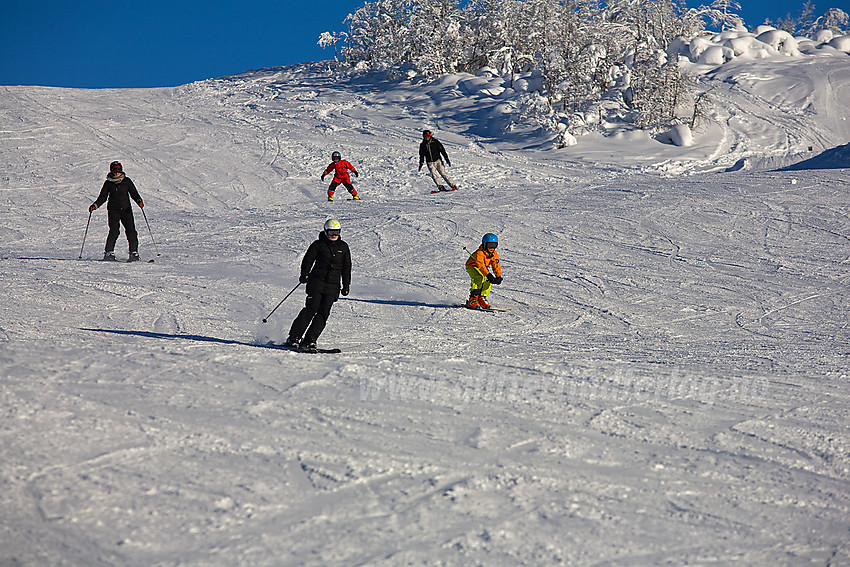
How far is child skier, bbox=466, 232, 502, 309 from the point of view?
8.66m

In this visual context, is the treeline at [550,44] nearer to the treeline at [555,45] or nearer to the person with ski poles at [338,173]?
the treeline at [555,45]

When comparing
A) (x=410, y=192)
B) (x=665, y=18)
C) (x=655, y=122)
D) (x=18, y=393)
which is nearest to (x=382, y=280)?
(x=18, y=393)

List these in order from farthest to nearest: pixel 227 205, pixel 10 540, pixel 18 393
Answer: pixel 227 205
pixel 18 393
pixel 10 540

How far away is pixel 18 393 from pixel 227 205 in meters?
12.4

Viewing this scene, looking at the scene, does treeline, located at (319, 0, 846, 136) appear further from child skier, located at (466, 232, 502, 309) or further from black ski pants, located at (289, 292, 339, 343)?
black ski pants, located at (289, 292, 339, 343)

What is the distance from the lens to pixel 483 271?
8.79m

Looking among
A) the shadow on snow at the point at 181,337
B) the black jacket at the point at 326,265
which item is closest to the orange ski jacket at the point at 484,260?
the black jacket at the point at 326,265

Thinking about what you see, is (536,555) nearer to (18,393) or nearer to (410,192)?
(18,393)

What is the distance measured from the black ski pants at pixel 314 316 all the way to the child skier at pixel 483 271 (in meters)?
2.52

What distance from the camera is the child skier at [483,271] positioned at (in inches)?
341

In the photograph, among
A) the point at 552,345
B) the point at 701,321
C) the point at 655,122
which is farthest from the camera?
the point at 655,122

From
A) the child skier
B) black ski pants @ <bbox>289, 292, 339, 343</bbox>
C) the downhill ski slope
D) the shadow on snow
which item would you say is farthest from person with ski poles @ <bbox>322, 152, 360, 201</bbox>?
black ski pants @ <bbox>289, 292, 339, 343</bbox>

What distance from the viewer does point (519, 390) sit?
5609mm

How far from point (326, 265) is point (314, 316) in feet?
1.83
